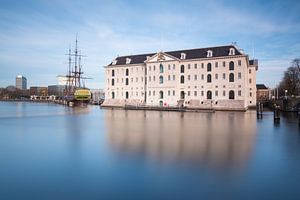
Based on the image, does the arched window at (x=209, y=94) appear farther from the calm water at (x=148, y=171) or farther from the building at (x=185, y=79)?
the calm water at (x=148, y=171)

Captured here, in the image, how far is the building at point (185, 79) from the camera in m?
53.7

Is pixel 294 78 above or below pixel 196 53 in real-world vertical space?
below

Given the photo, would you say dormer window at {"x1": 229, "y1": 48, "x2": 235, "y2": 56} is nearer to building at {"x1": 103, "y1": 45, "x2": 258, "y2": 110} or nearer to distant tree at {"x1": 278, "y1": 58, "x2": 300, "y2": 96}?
building at {"x1": 103, "y1": 45, "x2": 258, "y2": 110}

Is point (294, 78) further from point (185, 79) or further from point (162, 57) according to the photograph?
point (162, 57)

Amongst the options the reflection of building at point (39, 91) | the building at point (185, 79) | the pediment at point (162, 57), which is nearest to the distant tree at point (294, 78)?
the building at point (185, 79)

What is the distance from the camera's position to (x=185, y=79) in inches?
2320

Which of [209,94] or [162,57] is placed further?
[162,57]

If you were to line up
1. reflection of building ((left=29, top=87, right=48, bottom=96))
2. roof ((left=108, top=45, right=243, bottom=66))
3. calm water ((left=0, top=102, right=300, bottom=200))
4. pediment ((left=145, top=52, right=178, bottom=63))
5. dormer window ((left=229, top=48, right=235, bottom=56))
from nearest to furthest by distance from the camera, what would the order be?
calm water ((left=0, top=102, right=300, bottom=200)) < dormer window ((left=229, top=48, right=235, bottom=56)) < roof ((left=108, top=45, right=243, bottom=66)) < pediment ((left=145, top=52, right=178, bottom=63)) < reflection of building ((left=29, top=87, right=48, bottom=96))

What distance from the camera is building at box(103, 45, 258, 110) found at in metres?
53.7

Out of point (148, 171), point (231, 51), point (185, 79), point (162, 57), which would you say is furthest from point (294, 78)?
point (148, 171)

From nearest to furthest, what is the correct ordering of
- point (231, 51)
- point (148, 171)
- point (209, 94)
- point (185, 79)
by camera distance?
point (148, 171), point (231, 51), point (209, 94), point (185, 79)

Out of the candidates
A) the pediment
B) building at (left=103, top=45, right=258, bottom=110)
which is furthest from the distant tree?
the pediment

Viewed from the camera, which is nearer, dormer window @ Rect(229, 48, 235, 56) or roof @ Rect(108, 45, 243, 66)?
dormer window @ Rect(229, 48, 235, 56)

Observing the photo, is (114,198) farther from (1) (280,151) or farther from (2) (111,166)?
(1) (280,151)
